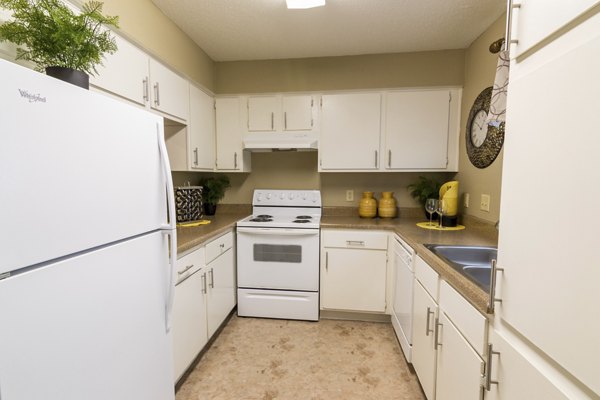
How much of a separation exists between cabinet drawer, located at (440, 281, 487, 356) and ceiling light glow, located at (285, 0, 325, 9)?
5.89 feet

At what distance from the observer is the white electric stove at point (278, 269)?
2.54 meters

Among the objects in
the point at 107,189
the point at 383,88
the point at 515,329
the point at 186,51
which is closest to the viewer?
the point at 515,329

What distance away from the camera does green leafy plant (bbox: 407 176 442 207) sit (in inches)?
107

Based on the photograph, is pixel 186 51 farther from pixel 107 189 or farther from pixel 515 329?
pixel 515 329

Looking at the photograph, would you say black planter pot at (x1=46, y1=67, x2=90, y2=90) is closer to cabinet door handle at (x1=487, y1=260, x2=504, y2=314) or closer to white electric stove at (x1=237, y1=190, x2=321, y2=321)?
cabinet door handle at (x1=487, y1=260, x2=504, y2=314)

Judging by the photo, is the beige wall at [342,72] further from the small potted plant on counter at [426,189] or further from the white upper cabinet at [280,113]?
the small potted plant on counter at [426,189]

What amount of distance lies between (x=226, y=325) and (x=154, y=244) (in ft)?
5.36

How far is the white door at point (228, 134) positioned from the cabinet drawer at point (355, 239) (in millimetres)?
1164

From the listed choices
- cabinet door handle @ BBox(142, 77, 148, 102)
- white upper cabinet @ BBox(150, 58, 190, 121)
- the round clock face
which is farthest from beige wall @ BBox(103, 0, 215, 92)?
the round clock face

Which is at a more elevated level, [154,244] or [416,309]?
[154,244]

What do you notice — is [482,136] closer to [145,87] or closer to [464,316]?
[464,316]

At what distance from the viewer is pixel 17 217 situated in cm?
66

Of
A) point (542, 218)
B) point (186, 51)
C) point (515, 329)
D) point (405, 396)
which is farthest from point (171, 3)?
point (405, 396)

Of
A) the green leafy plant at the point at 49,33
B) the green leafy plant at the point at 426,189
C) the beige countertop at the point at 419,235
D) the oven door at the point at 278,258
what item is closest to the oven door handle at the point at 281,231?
the oven door at the point at 278,258
